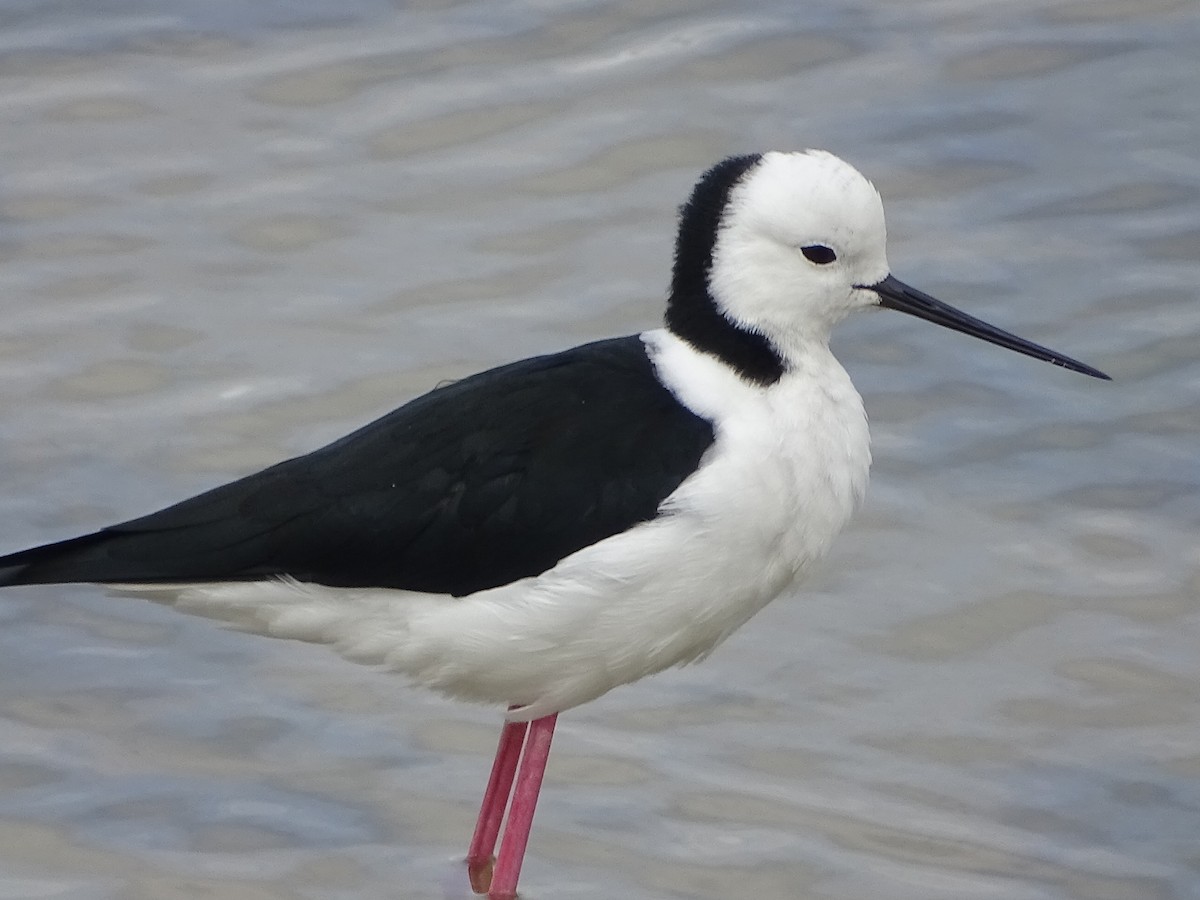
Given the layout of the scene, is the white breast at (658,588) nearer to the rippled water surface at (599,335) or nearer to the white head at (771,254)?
the white head at (771,254)

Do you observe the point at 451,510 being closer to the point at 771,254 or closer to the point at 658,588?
the point at 658,588

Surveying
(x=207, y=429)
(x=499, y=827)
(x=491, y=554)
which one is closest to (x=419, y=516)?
(x=491, y=554)

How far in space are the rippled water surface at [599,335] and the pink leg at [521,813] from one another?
0.58ft

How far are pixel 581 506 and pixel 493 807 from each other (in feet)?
3.01

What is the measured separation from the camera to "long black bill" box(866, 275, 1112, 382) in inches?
197

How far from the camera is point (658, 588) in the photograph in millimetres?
4645

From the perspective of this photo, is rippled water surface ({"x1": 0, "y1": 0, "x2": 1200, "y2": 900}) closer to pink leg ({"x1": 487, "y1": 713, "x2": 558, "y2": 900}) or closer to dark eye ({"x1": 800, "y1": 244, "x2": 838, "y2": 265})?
pink leg ({"x1": 487, "y1": 713, "x2": 558, "y2": 900})

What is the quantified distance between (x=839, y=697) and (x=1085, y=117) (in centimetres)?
344

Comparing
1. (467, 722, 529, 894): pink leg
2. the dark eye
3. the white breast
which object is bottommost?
(467, 722, 529, 894): pink leg

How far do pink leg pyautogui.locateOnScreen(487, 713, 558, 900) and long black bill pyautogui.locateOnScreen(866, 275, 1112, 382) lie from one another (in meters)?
1.15

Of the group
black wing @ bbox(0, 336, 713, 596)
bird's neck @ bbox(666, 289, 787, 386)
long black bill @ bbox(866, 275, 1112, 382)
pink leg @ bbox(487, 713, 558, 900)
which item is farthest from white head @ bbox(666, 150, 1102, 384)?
pink leg @ bbox(487, 713, 558, 900)

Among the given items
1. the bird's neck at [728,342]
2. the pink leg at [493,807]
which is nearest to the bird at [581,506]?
the bird's neck at [728,342]

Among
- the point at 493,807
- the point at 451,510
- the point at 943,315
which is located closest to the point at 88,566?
the point at 451,510

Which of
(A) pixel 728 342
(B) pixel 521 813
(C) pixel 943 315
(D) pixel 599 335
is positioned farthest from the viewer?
(D) pixel 599 335
